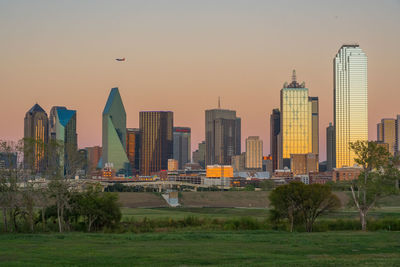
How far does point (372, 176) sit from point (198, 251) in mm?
40310

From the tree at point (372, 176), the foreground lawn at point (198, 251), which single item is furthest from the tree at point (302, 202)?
the foreground lawn at point (198, 251)

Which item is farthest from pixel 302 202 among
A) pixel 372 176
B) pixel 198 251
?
pixel 198 251

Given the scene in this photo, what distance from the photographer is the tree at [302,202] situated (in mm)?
62562

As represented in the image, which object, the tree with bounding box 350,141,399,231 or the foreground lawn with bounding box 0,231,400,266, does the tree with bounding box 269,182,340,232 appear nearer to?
the tree with bounding box 350,141,399,231

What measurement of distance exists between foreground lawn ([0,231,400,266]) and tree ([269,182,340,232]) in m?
19.9

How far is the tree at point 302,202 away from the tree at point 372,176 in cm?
399

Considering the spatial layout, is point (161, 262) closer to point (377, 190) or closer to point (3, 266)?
point (3, 266)

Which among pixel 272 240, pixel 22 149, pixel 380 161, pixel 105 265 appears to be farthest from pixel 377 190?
pixel 105 265

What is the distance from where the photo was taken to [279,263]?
26.5 m

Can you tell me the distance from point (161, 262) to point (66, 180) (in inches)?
1264

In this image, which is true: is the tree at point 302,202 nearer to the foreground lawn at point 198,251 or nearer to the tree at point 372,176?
the tree at point 372,176

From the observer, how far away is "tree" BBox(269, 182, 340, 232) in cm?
6256

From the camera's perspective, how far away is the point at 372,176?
6700 cm

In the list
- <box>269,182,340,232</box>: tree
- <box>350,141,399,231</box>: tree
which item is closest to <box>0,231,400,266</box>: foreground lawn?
<box>269,182,340,232</box>: tree
